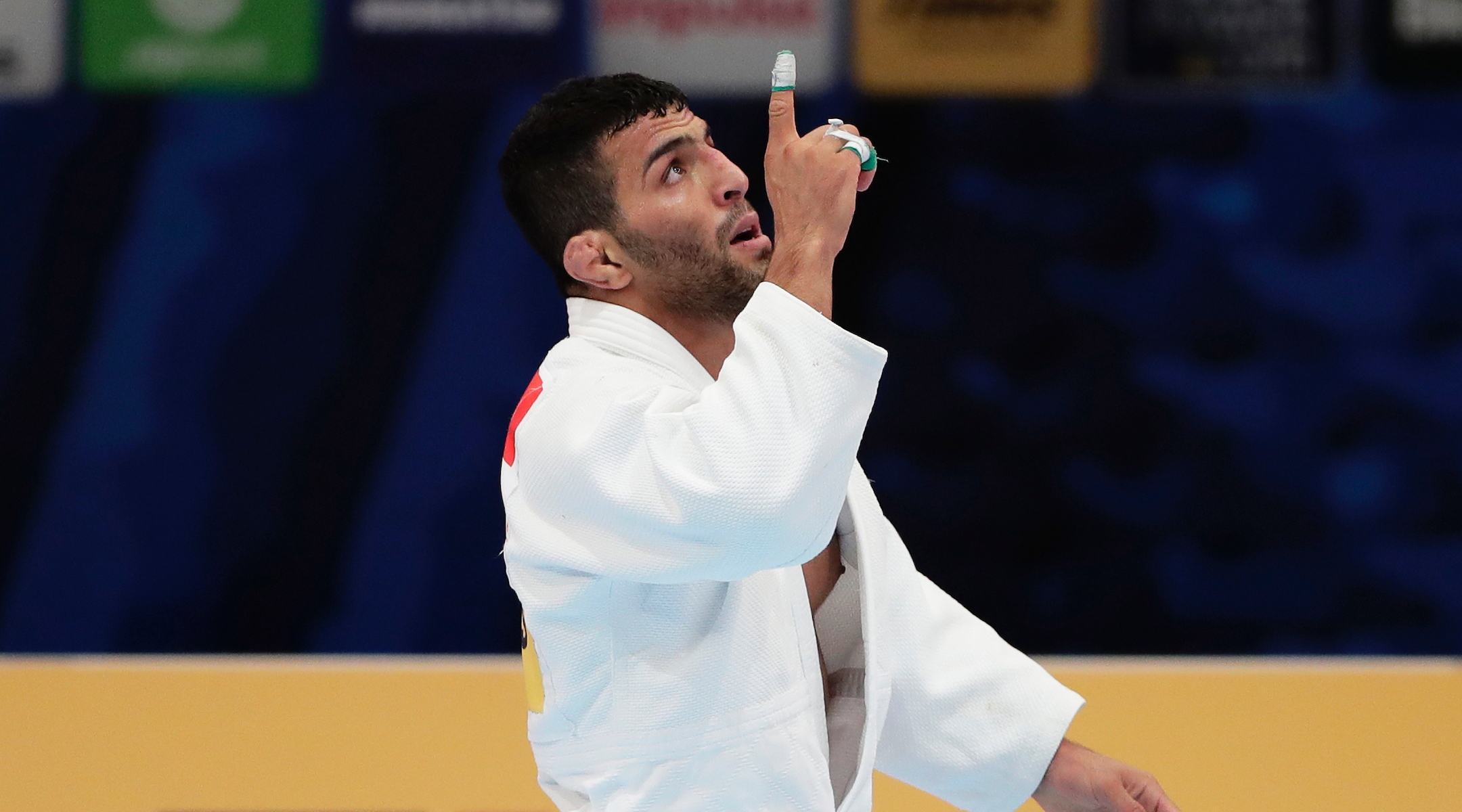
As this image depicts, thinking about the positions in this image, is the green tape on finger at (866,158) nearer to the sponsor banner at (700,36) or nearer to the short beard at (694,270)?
the short beard at (694,270)

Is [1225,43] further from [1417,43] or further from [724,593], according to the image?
[724,593]

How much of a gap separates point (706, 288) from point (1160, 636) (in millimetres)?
3326

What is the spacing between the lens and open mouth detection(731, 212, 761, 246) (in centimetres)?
178

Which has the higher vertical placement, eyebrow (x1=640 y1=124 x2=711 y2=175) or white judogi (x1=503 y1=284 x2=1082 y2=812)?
eyebrow (x1=640 y1=124 x2=711 y2=175)

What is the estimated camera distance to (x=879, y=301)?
4.59 meters

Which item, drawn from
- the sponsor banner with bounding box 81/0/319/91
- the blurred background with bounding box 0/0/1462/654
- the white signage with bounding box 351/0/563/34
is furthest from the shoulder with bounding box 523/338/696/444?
the sponsor banner with bounding box 81/0/319/91

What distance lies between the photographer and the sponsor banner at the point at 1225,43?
4.56m

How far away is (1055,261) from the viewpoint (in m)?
4.61

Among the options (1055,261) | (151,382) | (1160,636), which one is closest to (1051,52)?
(1055,261)

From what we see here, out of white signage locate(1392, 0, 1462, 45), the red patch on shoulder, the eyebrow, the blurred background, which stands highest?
the eyebrow

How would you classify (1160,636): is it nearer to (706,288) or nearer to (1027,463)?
(1027,463)

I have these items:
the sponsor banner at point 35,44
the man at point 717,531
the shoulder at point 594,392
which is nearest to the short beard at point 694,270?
the man at point 717,531

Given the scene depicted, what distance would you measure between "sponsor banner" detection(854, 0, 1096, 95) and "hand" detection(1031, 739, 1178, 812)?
3.05 meters

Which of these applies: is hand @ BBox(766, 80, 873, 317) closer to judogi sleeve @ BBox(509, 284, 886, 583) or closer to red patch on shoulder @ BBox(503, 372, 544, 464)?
judogi sleeve @ BBox(509, 284, 886, 583)
